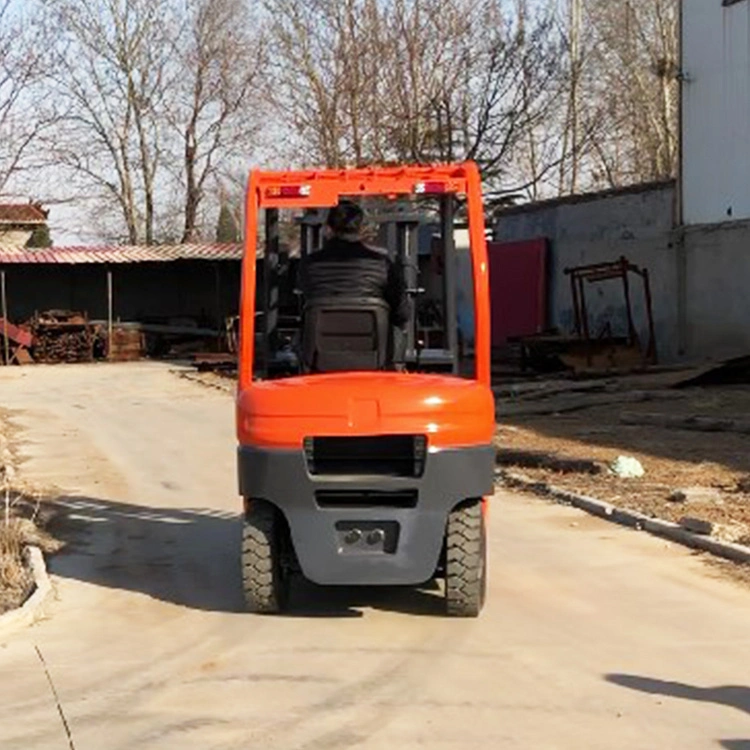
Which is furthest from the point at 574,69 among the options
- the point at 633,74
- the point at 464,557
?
the point at 464,557

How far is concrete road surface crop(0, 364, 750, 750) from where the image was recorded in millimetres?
5438

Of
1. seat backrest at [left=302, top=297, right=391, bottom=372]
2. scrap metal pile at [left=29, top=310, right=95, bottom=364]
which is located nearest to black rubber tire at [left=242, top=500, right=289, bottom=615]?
seat backrest at [left=302, top=297, right=391, bottom=372]

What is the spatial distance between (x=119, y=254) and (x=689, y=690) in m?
35.6

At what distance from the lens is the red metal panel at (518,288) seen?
1257 inches

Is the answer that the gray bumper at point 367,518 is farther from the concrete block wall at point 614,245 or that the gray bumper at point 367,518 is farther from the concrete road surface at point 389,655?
the concrete block wall at point 614,245

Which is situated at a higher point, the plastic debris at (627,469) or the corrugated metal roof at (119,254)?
the corrugated metal roof at (119,254)

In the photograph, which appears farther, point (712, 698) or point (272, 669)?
point (272, 669)

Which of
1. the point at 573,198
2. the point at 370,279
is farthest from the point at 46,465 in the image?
the point at 573,198

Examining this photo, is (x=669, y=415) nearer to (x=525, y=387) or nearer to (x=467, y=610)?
(x=525, y=387)

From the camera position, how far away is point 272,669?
250 inches

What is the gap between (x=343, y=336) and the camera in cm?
758

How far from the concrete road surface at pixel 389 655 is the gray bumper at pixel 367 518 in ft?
1.23

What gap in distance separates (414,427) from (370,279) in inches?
43.6

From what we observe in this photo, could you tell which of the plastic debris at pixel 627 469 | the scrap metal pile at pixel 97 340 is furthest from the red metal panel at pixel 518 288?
the plastic debris at pixel 627 469
